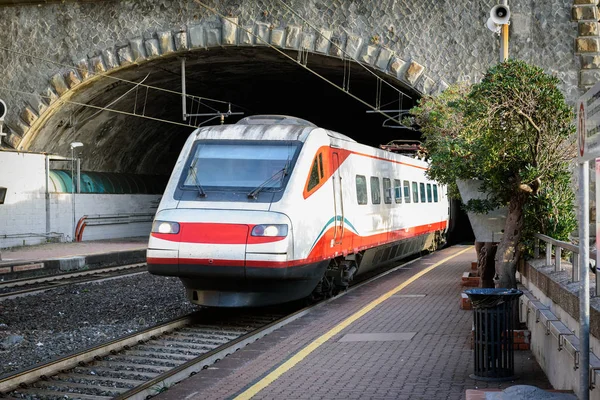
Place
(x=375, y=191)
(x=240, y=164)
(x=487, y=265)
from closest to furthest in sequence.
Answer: (x=240, y=164) < (x=487, y=265) < (x=375, y=191)

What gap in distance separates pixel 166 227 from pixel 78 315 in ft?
8.89

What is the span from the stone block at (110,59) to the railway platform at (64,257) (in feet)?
18.7

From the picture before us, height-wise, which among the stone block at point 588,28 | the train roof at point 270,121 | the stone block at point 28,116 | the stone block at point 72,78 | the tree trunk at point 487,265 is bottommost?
the tree trunk at point 487,265

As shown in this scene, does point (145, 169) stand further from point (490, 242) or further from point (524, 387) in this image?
point (524, 387)

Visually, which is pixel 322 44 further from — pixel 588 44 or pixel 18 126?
pixel 18 126

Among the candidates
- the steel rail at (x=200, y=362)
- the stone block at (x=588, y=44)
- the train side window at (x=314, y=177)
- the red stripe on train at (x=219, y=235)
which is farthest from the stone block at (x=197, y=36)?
the red stripe on train at (x=219, y=235)

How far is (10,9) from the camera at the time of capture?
29.4m

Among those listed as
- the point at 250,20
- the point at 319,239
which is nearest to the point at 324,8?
the point at 250,20

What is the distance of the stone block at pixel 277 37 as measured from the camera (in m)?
26.0

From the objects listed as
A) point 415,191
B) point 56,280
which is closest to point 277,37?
point 415,191

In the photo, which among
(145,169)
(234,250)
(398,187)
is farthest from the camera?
(145,169)

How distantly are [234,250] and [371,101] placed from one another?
2473cm

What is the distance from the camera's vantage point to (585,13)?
2409 cm

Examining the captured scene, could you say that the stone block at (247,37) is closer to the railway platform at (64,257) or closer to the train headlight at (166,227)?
the railway platform at (64,257)
